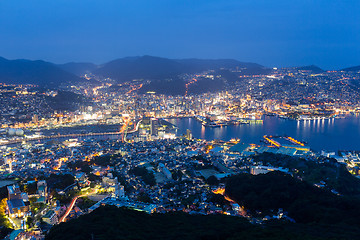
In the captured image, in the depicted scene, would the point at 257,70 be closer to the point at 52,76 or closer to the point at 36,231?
the point at 52,76

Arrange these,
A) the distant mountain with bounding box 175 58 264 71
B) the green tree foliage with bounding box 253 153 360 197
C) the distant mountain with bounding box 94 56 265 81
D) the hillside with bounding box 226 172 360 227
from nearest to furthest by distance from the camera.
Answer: the hillside with bounding box 226 172 360 227, the green tree foliage with bounding box 253 153 360 197, the distant mountain with bounding box 94 56 265 81, the distant mountain with bounding box 175 58 264 71

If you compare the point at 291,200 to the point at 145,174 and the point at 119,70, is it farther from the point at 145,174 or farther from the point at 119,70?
the point at 119,70

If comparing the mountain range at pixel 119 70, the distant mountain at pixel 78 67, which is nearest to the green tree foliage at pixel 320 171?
the mountain range at pixel 119 70

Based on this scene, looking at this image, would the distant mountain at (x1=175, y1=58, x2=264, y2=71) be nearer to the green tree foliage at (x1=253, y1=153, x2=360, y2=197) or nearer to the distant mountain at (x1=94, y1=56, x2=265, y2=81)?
the distant mountain at (x1=94, y1=56, x2=265, y2=81)

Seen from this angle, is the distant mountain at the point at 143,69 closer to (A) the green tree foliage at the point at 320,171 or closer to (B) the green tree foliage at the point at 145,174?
(A) the green tree foliage at the point at 320,171

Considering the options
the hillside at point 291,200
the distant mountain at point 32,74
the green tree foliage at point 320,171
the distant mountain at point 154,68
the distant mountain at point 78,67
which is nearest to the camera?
the hillside at point 291,200

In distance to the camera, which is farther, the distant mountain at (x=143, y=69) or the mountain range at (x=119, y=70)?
the distant mountain at (x=143, y=69)

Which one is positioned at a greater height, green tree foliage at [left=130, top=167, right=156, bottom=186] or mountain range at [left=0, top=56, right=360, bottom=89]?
mountain range at [left=0, top=56, right=360, bottom=89]

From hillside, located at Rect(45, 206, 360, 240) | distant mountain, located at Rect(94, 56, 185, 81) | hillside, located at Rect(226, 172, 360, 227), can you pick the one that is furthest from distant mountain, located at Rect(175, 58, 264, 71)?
hillside, located at Rect(45, 206, 360, 240)
